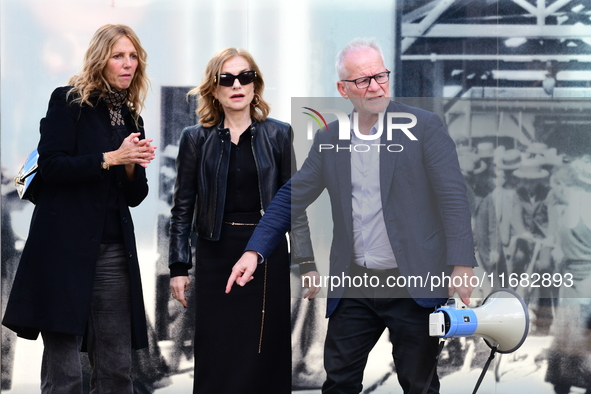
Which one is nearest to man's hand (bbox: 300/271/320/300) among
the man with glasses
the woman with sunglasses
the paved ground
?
the woman with sunglasses

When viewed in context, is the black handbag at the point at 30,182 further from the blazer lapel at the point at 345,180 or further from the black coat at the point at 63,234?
the blazer lapel at the point at 345,180

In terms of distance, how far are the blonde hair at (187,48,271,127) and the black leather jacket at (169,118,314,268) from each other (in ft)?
0.21

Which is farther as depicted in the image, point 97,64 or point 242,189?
point 242,189

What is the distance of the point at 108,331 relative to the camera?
155 inches

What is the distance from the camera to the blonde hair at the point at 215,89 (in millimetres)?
4344

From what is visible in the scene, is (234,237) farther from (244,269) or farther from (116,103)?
(116,103)

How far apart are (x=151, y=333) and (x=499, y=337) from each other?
2627 millimetres

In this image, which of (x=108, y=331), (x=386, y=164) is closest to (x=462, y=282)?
(x=386, y=164)

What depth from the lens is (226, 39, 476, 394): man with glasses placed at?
3.63 meters

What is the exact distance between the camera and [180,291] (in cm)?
436

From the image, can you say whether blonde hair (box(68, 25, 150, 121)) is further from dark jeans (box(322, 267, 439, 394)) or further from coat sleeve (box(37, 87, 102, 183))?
dark jeans (box(322, 267, 439, 394))

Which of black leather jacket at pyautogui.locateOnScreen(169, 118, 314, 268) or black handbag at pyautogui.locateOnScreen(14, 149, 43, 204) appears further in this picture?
black leather jacket at pyautogui.locateOnScreen(169, 118, 314, 268)

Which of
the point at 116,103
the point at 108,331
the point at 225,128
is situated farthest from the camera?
the point at 225,128

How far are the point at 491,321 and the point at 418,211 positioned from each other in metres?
0.63
